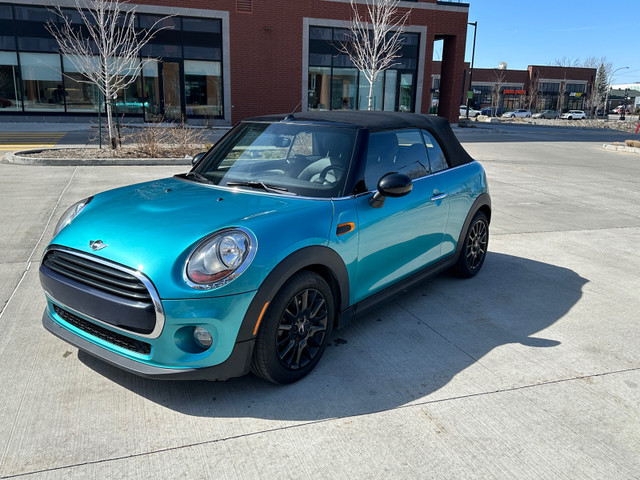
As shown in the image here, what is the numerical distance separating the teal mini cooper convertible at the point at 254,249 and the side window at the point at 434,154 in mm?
37

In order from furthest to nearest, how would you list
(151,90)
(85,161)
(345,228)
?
(151,90) < (85,161) < (345,228)

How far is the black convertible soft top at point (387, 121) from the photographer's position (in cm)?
392

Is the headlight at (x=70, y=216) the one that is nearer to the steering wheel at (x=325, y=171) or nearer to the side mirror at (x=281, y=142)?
the side mirror at (x=281, y=142)

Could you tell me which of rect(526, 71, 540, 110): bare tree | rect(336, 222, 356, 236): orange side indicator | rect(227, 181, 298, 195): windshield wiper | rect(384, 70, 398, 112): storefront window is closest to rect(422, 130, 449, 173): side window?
rect(336, 222, 356, 236): orange side indicator

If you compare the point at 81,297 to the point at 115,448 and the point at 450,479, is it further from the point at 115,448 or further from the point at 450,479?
the point at 450,479

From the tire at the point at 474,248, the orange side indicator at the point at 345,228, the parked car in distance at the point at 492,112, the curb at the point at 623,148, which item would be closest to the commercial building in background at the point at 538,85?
the parked car in distance at the point at 492,112

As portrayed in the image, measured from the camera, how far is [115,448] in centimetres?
255

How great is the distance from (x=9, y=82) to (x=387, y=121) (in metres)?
24.6

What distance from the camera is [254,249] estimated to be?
277 centimetres

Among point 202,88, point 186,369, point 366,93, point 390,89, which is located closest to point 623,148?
point 390,89

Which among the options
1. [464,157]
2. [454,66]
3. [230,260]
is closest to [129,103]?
[454,66]

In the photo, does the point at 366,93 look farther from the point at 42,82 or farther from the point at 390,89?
the point at 42,82

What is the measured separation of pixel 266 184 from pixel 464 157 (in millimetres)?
2280

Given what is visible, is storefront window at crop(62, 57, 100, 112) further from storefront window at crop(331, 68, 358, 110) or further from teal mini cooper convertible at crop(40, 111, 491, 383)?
teal mini cooper convertible at crop(40, 111, 491, 383)
